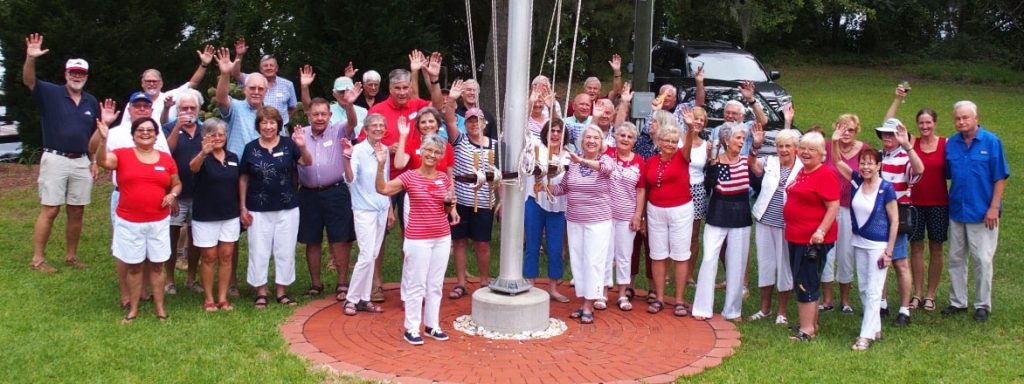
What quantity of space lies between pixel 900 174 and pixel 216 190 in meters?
4.76

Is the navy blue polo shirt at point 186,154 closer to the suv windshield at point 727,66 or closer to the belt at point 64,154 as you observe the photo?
Result: the belt at point 64,154

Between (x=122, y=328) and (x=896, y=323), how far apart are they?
521 centimetres

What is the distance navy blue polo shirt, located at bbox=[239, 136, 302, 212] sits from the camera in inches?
274

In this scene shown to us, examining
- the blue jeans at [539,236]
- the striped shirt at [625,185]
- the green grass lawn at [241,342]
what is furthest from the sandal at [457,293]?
the striped shirt at [625,185]

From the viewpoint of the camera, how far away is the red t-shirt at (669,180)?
7.07m

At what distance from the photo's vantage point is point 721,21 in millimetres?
27500

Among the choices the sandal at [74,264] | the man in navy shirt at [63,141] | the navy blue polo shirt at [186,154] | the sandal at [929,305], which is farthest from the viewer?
the sandal at [74,264]

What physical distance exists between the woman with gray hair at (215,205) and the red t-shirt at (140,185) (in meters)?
0.25

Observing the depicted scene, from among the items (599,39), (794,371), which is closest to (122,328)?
(794,371)

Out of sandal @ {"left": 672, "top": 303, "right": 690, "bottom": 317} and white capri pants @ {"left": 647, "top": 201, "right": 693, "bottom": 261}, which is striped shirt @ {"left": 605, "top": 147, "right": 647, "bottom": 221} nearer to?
white capri pants @ {"left": 647, "top": 201, "right": 693, "bottom": 261}

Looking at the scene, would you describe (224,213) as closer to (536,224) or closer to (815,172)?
(536,224)

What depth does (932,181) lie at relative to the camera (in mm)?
7371

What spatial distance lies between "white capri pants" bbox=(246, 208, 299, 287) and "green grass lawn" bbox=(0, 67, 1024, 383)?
0.25 m

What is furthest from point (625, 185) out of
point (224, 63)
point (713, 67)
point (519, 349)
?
point (713, 67)
